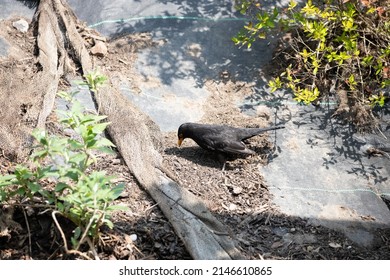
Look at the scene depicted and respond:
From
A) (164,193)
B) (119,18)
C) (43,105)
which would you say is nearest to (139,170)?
(164,193)

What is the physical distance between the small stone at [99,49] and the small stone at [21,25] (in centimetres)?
88

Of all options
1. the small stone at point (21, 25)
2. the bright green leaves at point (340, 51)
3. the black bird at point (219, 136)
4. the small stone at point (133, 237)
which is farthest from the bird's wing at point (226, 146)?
the small stone at point (21, 25)

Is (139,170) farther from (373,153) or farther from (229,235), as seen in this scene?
(373,153)

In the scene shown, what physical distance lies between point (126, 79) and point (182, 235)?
2.59m

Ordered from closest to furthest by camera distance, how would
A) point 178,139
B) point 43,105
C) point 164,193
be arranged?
1. point 164,193
2. point 43,105
3. point 178,139

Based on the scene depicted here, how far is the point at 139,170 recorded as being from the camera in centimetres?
471

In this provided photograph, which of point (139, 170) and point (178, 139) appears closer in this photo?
point (139, 170)

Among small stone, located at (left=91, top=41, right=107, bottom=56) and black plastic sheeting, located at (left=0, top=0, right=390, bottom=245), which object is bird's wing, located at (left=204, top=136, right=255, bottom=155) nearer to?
black plastic sheeting, located at (left=0, top=0, right=390, bottom=245)

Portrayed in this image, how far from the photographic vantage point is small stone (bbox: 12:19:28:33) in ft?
21.3

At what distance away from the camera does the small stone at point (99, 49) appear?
632 centimetres

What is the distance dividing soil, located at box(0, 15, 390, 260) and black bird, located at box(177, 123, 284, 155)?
17 centimetres

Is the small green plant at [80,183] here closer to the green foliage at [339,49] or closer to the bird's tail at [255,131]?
the bird's tail at [255,131]

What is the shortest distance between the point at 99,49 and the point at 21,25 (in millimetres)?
1037

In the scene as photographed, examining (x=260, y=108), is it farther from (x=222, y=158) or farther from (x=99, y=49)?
(x=99, y=49)
